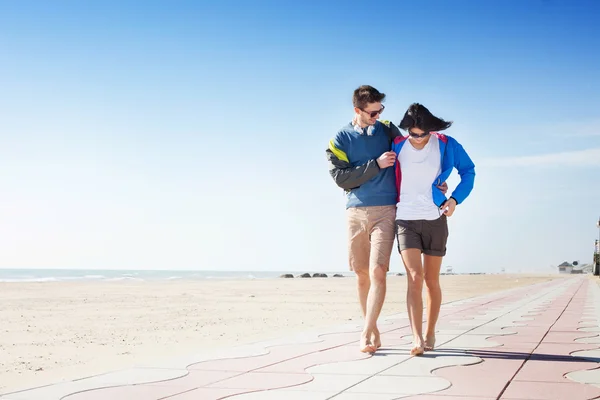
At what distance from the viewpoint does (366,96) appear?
5.14 metres

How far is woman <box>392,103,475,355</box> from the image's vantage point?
16.4 ft

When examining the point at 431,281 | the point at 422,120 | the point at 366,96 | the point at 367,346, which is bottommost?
the point at 367,346

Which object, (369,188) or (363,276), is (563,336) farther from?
(369,188)

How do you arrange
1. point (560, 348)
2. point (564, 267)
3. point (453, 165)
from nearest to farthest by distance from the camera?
point (453, 165) → point (560, 348) → point (564, 267)

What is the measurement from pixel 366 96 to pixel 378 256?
4.00 feet

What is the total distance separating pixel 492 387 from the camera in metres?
3.72

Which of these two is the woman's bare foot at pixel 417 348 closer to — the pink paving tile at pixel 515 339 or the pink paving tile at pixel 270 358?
the pink paving tile at pixel 270 358

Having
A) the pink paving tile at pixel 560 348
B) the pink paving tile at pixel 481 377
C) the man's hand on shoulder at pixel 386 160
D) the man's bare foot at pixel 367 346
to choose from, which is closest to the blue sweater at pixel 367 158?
the man's hand on shoulder at pixel 386 160

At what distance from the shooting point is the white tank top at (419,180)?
16.4 ft

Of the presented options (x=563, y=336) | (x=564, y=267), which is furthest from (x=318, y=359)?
(x=564, y=267)

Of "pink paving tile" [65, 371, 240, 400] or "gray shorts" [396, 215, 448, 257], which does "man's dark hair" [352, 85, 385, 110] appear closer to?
"gray shorts" [396, 215, 448, 257]

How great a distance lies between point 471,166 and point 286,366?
2070 millimetres

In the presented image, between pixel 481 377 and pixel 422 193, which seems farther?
pixel 422 193

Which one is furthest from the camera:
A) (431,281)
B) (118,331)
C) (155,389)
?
(118,331)
